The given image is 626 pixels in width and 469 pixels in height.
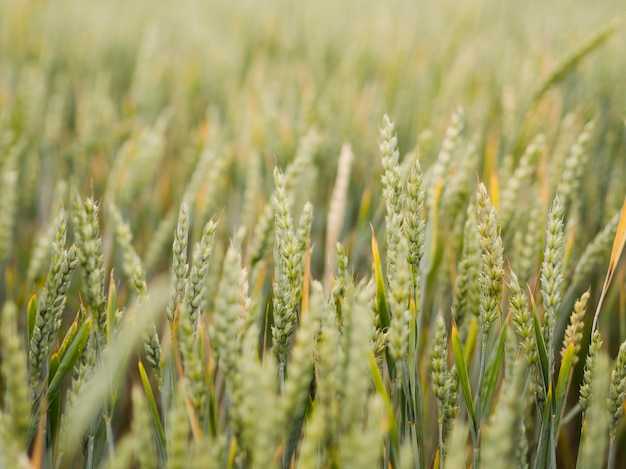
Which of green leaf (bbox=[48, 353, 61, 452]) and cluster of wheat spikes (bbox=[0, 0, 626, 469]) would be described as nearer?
cluster of wheat spikes (bbox=[0, 0, 626, 469])

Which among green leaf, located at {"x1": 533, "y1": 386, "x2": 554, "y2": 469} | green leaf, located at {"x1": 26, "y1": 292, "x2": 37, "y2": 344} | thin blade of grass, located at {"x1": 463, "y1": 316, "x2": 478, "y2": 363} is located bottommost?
green leaf, located at {"x1": 533, "y1": 386, "x2": 554, "y2": 469}

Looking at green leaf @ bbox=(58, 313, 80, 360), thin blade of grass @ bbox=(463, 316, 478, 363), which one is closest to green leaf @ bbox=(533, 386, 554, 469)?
thin blade of grass @ bbox=(463, 316, 478, 363)

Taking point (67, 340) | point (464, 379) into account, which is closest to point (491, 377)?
point (464, 379)

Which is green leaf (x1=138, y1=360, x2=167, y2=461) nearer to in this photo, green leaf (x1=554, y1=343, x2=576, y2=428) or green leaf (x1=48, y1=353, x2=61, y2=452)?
green leaf (x1=48, y1=353, x2=61, y2=452)

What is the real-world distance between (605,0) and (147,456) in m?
3.67

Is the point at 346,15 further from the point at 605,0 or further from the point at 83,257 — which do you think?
the point at 83,257

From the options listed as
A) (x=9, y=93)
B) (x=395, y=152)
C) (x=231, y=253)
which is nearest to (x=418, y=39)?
(x=9, y=93)

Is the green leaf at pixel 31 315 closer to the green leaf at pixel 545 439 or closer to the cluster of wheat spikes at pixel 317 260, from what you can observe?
the cluster of wheat spikes at pixel 317 260

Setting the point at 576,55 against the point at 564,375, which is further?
the point at 576,55

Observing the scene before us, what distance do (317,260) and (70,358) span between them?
56cm

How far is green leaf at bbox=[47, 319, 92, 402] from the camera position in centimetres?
55

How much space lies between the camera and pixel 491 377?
573mm

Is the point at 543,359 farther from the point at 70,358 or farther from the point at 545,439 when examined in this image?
the point at 70,358

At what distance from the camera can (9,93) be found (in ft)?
5.04
